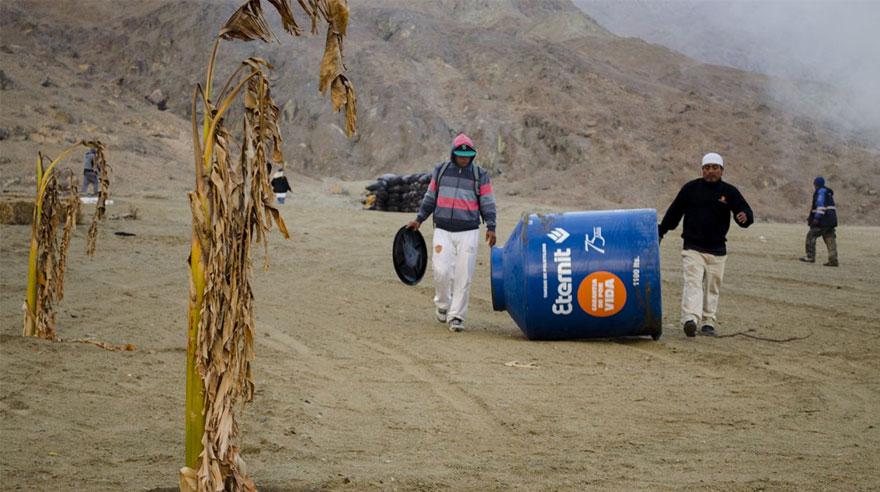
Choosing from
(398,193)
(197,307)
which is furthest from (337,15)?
(398,193)

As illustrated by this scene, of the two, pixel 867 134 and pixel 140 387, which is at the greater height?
pixel 867 134

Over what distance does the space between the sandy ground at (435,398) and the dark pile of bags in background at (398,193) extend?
14844 millimetres

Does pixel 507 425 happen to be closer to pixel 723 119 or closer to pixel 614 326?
pixel 614 326

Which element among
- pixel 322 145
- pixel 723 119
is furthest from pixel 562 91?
pixel 322 145

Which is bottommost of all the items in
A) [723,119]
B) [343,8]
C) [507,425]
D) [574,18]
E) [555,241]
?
[507,425]

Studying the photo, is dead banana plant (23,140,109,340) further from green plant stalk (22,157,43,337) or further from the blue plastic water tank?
the blue plastic water tank

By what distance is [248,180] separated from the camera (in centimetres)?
451

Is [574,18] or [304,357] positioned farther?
[574,18]

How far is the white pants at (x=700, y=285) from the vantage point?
10836 millimetres

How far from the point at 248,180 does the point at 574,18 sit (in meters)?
61.9

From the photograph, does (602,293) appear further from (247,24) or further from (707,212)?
(247,24)

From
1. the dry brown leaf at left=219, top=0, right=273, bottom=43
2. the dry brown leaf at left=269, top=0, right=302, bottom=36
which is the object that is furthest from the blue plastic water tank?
the dry brown leaf at left=219, top=0, right=273, bottom=43

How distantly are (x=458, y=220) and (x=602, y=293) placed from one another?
5.57ft

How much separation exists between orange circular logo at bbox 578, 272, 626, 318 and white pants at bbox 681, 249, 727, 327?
4.40 ft
